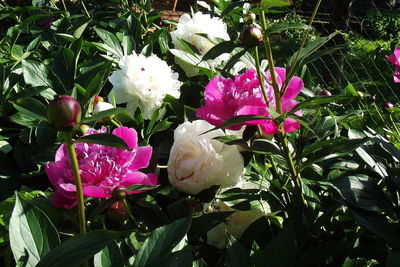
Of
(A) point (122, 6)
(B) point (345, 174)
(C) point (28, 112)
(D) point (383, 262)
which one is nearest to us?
(C) point (28, 112)

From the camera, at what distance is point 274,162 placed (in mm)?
890

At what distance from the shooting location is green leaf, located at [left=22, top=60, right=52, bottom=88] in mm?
1174

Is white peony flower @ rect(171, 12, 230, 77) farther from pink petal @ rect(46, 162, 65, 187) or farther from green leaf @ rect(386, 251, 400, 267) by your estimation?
green leaf @ rect(386, 251, 400, 267)

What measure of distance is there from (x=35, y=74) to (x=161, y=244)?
0.74 meters

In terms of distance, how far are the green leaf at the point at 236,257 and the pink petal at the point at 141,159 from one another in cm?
18

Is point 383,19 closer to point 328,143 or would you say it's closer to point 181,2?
point 181,2

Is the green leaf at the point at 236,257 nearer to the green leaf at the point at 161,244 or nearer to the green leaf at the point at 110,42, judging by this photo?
the green leaf at the point at 161,244

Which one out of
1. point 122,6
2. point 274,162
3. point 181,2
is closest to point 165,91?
point 274,162

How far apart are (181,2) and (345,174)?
6084mm

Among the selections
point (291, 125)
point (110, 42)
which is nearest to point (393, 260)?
point (291, 125)

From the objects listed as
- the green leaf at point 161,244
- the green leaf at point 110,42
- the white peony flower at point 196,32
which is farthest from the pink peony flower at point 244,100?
the green leaf at point 110,42

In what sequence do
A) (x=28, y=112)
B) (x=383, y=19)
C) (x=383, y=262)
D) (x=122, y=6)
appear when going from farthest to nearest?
1. (x=383, y=19)
2. (x=122, y=6)
3. (x=383, y=262)
4. (x=28, y=112)

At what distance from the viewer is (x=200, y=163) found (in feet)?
2.62

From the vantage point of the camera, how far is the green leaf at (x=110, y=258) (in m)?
0.60
